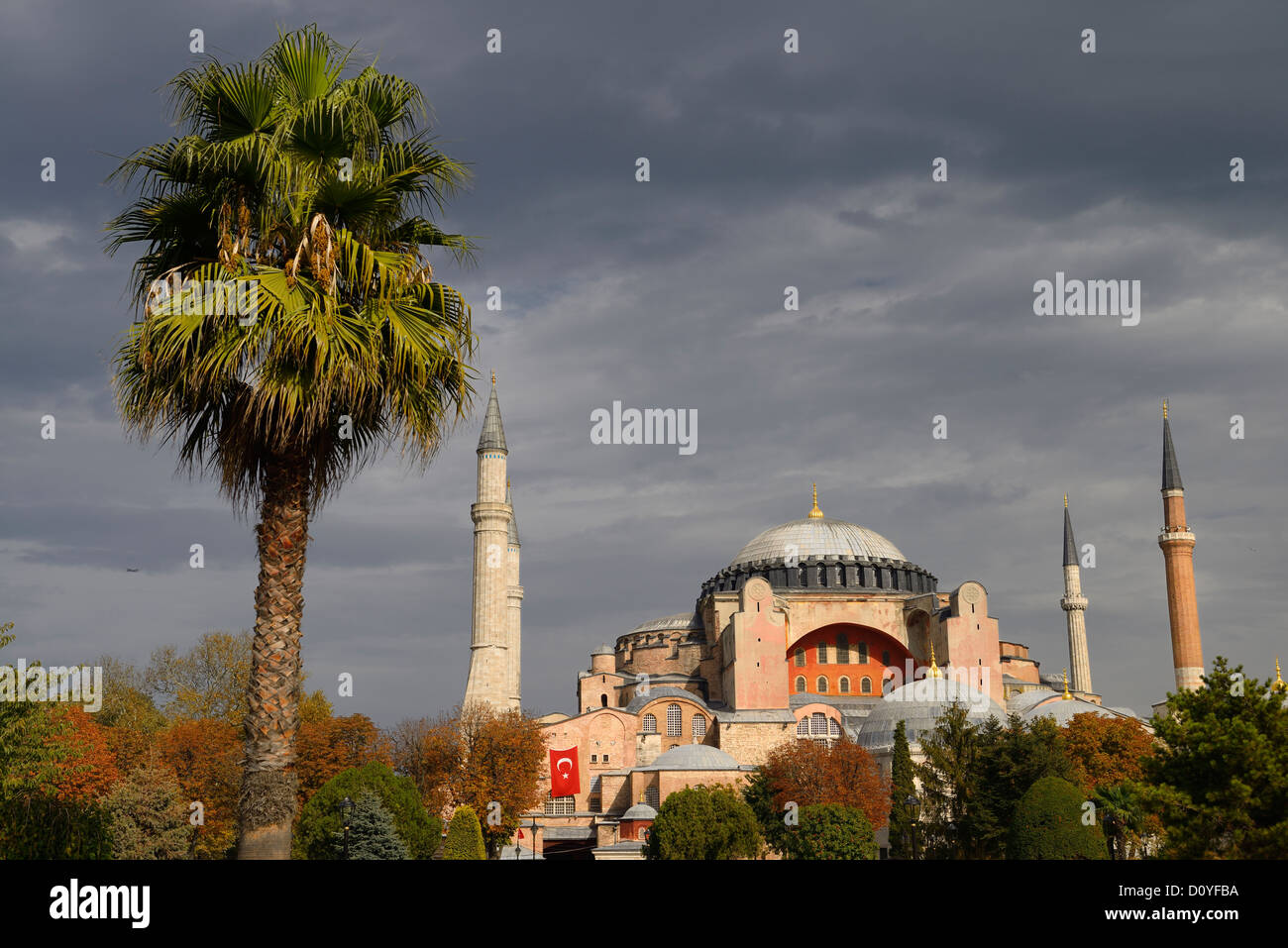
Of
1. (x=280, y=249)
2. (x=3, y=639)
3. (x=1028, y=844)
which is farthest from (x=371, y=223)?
(x=1028, y=844)

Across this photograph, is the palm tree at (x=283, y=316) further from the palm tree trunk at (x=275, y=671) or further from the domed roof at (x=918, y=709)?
the domed roof at (x=918, y=709)

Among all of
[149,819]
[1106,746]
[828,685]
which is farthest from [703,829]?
[828,685]

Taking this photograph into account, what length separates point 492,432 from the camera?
52.0m

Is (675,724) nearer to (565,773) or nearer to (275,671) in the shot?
(565,773)

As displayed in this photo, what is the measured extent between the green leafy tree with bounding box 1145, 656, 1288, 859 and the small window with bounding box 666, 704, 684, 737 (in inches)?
1356

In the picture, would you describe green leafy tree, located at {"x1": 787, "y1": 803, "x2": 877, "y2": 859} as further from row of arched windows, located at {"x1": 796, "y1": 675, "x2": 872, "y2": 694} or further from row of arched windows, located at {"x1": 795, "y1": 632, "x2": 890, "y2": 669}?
A: row of arched windows, located at {"x1": 795, "y1": 632, "x2": 890, "y2": 669}

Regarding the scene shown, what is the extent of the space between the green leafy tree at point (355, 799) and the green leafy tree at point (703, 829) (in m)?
6.58

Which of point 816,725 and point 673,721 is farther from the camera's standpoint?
point 673,721

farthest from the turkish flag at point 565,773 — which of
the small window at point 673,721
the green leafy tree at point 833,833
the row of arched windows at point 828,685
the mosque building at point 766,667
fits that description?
the green leafy tree at point 833,833

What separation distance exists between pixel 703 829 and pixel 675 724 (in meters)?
20.0

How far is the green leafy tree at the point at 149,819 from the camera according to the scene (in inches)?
1268

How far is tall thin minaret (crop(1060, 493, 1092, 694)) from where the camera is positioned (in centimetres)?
6650

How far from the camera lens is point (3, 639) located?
23219 mm
